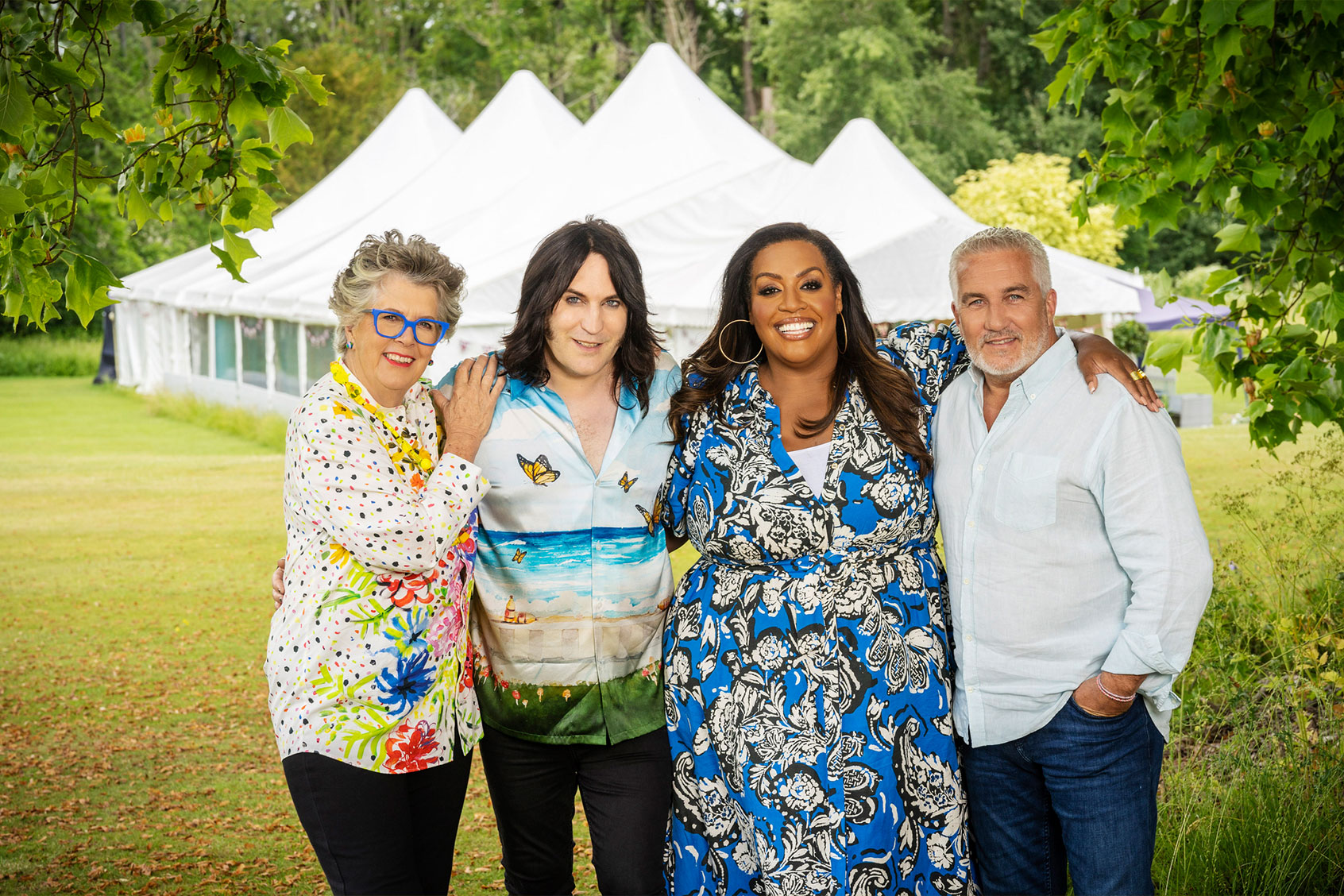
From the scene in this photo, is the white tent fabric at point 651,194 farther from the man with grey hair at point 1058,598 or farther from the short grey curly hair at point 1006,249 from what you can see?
the man with grey hair at point 1058,598

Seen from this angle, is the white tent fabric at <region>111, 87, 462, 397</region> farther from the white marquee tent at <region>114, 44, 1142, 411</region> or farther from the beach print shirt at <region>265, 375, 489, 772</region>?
the beach print shirt at <region>265, 375, 489, 772</region>

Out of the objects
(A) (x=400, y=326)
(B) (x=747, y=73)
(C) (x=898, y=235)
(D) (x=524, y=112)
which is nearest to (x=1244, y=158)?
(A) (x=400, y=326)

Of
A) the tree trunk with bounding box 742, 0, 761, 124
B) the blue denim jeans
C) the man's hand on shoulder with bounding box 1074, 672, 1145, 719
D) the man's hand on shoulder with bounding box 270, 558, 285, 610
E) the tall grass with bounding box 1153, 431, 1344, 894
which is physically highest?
the tree trunk with bounding box 742, 0, 761, 124

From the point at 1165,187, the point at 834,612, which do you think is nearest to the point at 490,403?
the point at 834,612

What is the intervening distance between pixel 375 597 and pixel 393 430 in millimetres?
416

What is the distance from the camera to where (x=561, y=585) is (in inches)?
121

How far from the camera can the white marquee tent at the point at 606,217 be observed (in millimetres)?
16375

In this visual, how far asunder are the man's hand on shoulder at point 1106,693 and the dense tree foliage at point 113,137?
2.50 meters

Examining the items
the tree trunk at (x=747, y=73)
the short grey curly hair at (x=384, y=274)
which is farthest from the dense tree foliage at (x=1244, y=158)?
the tree trunk at (x=747, y=73)

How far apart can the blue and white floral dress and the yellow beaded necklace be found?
738mm

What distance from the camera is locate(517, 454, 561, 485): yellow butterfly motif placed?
10.1 ft

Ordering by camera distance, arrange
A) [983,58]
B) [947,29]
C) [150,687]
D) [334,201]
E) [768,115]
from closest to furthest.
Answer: [150,687] → [334,201] → [768,115] → [983,58] → [947,29]

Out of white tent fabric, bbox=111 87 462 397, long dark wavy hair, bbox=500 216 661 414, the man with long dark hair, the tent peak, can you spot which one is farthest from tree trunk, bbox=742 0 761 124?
the man with long dark hair

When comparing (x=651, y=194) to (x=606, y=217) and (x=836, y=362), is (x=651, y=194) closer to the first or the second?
(x=606, y=217)
